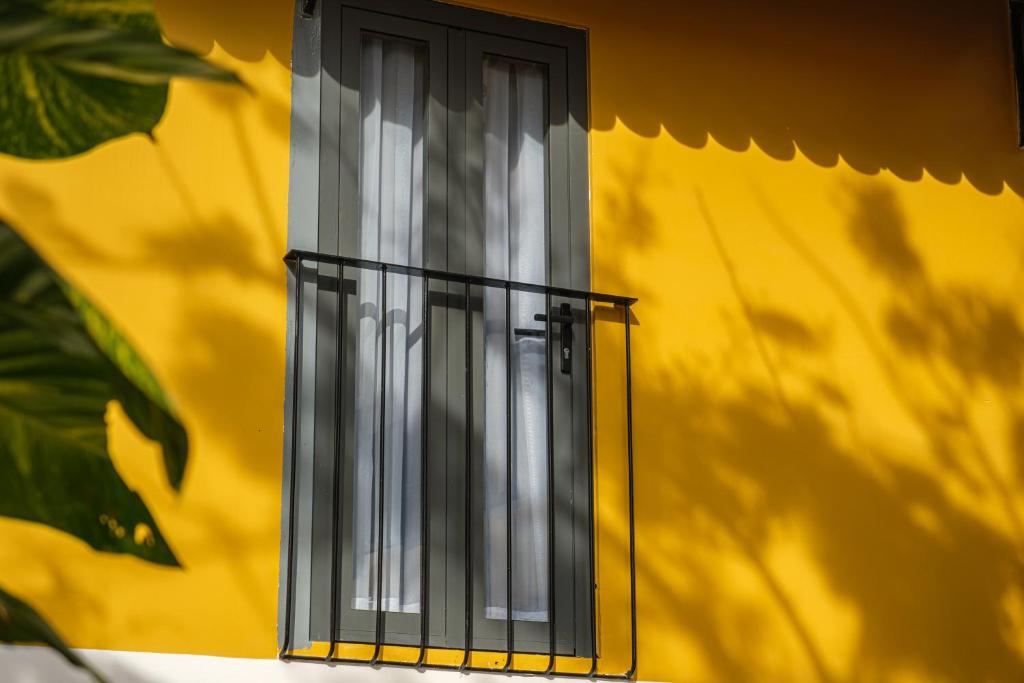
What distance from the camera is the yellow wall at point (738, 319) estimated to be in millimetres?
4137

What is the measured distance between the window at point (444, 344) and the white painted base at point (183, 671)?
10cm

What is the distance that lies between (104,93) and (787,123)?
4282 mm

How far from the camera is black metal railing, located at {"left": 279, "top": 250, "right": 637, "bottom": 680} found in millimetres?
4105

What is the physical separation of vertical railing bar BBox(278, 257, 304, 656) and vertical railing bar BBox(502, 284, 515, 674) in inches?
23.7

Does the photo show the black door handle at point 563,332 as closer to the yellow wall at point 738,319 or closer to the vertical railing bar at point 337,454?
the yellow wall at point 738,319

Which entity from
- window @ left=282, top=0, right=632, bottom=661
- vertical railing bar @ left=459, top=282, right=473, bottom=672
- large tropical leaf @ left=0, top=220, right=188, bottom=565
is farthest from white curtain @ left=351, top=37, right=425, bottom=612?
large tropical leaf @ left=0, top=220, right=188, bottom=565

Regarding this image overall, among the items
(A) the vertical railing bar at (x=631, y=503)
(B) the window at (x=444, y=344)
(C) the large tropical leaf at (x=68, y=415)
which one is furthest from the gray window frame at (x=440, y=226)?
(C) the large tropical leaf at (x=68, y=415)

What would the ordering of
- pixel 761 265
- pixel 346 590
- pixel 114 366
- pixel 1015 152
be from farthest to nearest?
pixel 1015 152, pixel 761 265, pixel 346 590, pixel 114 366

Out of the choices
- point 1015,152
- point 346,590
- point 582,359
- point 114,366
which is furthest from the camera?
point 1015,152

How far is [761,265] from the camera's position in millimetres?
4965

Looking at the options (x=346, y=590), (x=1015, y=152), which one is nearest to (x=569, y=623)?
(x=346, y=590)

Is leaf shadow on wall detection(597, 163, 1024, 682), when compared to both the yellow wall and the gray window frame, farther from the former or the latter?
the gray window frame

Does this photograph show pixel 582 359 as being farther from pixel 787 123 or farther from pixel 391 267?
pixel 787 123

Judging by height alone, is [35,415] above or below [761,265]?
below
